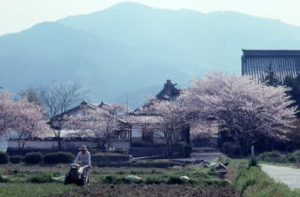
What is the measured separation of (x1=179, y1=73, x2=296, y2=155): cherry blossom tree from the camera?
107 feet

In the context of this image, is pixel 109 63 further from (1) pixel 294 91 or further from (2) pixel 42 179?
(2) pixel 42 179

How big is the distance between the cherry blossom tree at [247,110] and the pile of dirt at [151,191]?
47.2 feet

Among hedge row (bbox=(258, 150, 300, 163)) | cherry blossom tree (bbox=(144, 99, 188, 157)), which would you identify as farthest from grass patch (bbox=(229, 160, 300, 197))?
cherry blossom tree (bbox=(144, 99, 188, 157))

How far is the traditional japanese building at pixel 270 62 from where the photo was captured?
4578cm

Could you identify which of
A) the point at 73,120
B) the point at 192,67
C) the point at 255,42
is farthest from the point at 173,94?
the point at 255,42

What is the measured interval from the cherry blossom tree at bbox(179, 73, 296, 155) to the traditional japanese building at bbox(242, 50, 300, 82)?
989 cm

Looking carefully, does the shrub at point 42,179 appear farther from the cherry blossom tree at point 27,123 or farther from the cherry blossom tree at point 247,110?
the cherry blossom tree at point 27,123

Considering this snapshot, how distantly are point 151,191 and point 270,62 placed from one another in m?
32.6

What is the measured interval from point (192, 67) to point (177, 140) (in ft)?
428

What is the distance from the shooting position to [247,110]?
1272 inches

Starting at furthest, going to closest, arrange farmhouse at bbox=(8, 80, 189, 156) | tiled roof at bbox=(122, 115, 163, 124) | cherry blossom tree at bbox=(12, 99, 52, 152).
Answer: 1. tiled roof at bbox=(122, 115, 163, 124)
2. farmhouse at bbox=(8, 80, 189, 156)
3. cherry blossom tree at bbox=(12, 99, 52, 152)

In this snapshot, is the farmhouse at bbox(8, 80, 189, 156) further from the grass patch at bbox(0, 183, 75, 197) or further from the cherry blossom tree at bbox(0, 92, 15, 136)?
the grass patch at bbox(0, 183, 75, 197)

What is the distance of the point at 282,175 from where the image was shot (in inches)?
736

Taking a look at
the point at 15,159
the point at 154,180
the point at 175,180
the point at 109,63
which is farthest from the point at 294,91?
the point at 109,63
